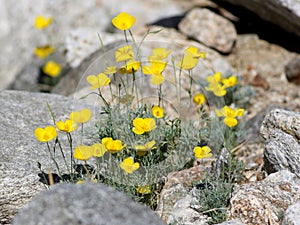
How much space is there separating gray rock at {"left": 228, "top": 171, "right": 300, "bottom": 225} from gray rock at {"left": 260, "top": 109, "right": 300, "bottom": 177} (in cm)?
12

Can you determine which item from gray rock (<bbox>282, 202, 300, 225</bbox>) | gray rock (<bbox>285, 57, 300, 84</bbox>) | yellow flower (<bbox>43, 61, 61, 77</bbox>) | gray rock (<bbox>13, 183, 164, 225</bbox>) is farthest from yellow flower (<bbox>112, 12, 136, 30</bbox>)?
yellow flower (<bbox>43, 61, 61, 77</bbox>)

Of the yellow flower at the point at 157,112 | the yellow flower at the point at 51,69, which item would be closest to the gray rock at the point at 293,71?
the yellow flower at the point at 157,112

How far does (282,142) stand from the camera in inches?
140

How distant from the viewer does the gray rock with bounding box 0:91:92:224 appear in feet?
11.6

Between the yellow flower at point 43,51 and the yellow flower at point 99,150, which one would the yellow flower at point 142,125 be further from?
the yellow flower at point 43,51

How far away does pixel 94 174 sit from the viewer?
11.8 feet

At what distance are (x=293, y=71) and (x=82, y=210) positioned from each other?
3275mm

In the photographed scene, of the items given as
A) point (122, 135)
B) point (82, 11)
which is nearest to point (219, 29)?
point (82, 11)

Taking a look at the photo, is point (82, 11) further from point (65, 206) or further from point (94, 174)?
point (65, 206)

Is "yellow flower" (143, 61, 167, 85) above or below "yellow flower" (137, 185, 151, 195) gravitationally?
above

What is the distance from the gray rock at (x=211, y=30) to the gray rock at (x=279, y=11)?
0.31 metres

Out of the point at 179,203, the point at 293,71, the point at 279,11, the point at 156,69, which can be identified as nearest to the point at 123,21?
the point at 156,69

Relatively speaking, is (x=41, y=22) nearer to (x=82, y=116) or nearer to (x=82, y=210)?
(x=82, y=116)

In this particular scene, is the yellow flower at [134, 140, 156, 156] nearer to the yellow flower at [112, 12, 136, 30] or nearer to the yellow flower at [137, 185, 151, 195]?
the yellow flower at [137, 185, 151, 195]
